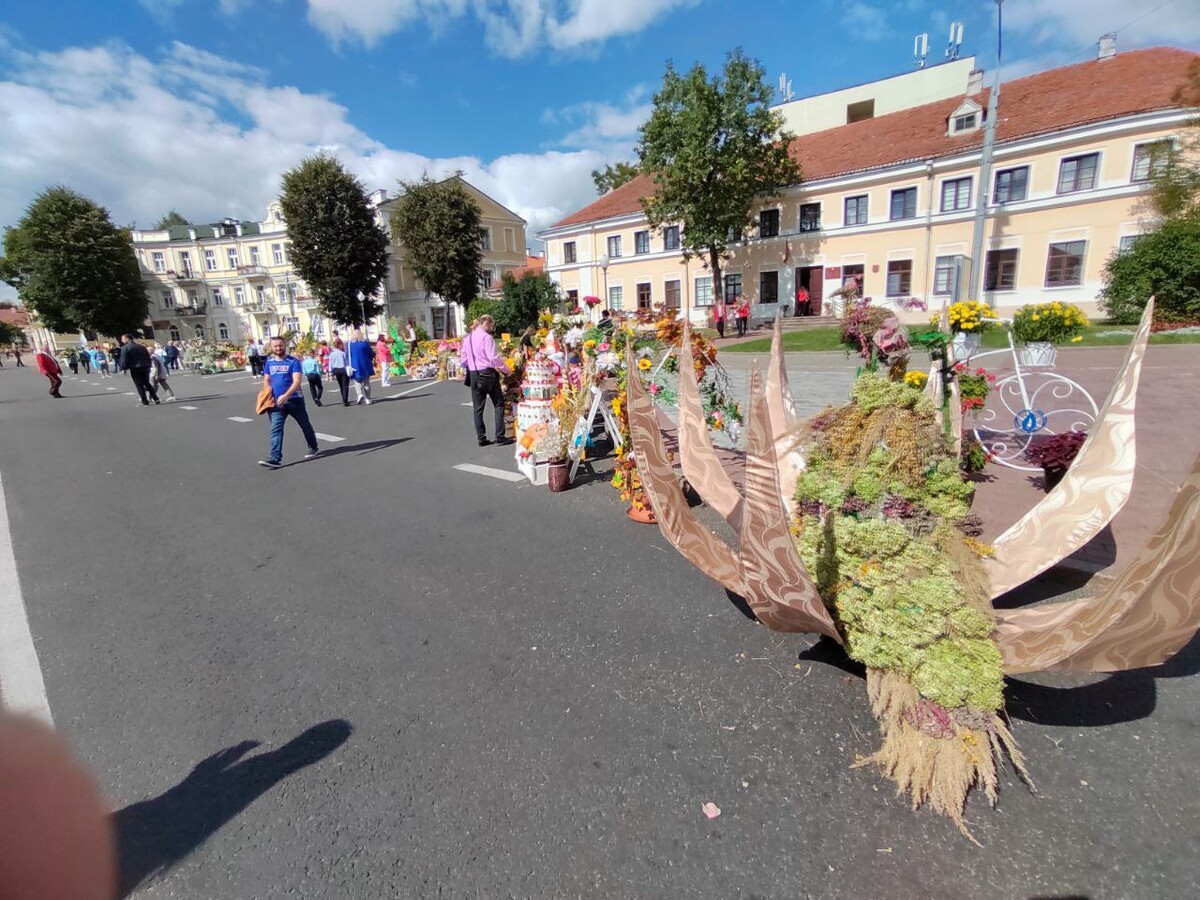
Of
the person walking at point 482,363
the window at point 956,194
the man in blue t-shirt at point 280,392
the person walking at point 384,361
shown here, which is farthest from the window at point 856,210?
the man in blue t-shirt at point 280,392

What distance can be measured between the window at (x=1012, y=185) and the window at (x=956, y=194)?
106cm

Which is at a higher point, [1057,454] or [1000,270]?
[1000,270]

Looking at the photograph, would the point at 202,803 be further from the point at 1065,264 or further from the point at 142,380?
the point at 1065,264

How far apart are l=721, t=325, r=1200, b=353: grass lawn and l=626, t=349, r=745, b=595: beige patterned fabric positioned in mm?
9488

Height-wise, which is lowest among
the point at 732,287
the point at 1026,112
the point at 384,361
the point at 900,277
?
the point at 384,361

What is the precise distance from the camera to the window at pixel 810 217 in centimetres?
3000

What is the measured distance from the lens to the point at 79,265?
131ft

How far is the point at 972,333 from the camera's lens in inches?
219

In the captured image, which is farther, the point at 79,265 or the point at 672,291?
the point at 79,265

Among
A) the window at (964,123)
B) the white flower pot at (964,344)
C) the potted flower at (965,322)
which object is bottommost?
the white flower pot at (964,344)

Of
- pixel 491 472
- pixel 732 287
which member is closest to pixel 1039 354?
pixel 491 472

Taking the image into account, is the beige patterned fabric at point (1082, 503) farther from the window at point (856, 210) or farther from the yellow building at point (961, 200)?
Result: the window at point (856, 210)

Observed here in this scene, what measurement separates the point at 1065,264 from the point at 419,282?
40.2 metres

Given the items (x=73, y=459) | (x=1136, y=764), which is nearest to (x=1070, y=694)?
Answer: (x=1136, y=764)
